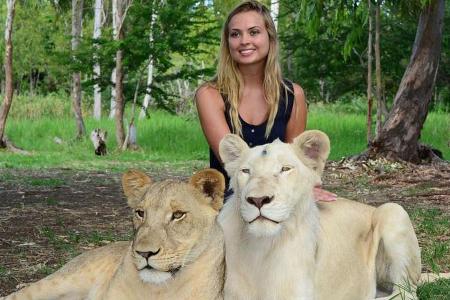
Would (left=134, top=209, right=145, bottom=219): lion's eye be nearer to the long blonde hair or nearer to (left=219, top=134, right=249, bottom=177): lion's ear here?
(left=219, top=134, right=249, bottom=177): lion's ear

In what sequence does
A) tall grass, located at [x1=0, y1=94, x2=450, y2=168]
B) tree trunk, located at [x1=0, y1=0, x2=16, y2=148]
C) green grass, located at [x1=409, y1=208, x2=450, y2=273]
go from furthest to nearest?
tree trunk, located at [x1=0, y1=0, x2=16, y2=148] → tall grass, located at [x1=0, y1=94, x2=450, y2=168] → green grass, located at [x1=409, y1=208, x2=450, y2=273]

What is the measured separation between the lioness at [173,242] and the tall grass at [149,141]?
8.56 meters

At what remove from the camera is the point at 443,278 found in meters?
4.07

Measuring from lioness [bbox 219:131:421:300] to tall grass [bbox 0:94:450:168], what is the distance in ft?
26.7

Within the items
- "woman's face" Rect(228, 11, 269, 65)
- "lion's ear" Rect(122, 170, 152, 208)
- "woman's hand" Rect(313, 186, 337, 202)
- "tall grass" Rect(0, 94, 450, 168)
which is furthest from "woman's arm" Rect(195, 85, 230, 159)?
"tall grass" Rect(0, 94, 450, 168)

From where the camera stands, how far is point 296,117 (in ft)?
15.0

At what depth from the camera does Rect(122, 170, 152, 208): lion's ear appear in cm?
309

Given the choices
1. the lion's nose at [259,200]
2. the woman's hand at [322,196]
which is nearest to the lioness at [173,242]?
A: the lion's nose at [259,200]

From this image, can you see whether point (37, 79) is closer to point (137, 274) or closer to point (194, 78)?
point (194, 78)

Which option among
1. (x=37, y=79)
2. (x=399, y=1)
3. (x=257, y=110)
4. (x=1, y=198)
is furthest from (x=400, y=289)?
(x=37, y=79)

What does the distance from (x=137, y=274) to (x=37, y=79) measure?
35793mm

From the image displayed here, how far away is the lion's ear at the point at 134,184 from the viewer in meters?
3.09

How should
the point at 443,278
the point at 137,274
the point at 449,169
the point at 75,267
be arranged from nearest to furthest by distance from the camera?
1. the point at 137,274
2. the point at 75,267
3. the point at 443,278
4. the point at 449,169

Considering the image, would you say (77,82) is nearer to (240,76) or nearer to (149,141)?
(149,141)
